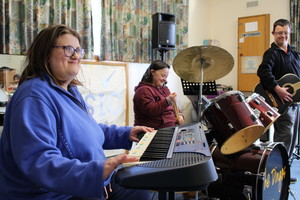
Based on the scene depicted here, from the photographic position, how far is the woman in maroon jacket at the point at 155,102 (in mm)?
2025

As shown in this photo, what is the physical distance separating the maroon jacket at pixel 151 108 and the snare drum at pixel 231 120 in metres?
0.52

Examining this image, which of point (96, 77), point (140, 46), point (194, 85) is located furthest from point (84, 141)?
point (140, 46)

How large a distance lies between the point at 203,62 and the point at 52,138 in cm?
156

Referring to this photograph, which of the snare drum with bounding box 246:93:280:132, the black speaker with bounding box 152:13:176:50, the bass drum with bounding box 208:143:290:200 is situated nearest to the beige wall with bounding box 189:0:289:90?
the black speaker with bounding box 152:13:176:50

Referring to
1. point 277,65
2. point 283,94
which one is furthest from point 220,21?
point 283,94

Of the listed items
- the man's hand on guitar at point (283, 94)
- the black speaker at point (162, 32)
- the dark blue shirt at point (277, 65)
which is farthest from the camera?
the black speaker at point (162, 32)

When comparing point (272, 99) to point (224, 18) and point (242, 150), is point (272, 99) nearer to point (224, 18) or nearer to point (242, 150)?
point (242, 150)

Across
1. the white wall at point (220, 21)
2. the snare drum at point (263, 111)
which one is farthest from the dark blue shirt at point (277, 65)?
the white wall at point (220, 21)

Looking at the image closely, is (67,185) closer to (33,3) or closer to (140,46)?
(33,3)

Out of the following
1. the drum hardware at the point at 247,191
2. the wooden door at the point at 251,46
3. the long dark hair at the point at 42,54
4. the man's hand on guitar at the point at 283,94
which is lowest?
the drum hardware at the point at 247,191

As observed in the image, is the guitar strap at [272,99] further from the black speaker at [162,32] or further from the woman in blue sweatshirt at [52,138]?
the woman in blue sweatshirt at [52,138]

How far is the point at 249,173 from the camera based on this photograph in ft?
4.55

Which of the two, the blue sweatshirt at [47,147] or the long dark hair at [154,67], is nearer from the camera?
the blue sweatshirt at [47,147]

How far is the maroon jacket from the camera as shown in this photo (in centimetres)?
203
